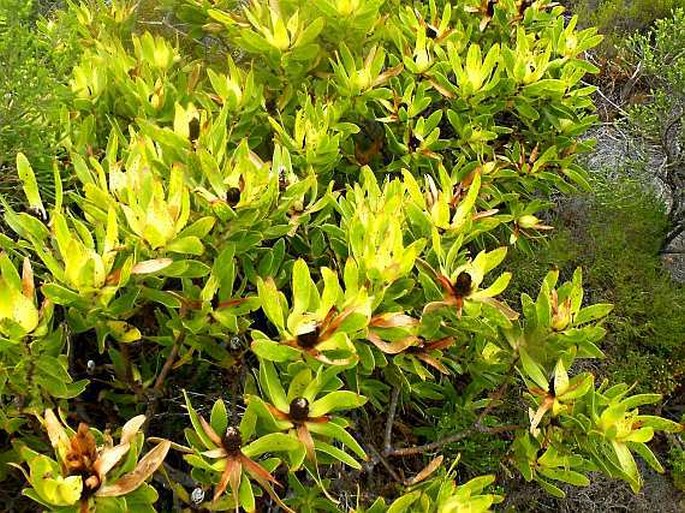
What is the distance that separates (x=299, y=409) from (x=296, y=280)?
269mm

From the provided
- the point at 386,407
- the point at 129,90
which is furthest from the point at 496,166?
the point at 129,90

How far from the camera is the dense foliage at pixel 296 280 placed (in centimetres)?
145

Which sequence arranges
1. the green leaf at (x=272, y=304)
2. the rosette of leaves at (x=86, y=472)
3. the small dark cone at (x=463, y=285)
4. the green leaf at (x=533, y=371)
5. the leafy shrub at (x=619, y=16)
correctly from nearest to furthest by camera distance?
the rosette of leaves at (x=86, y=472) → the green leaf at (x=272, y=304) → the small dark cone at (x=463, y=285) → the green leaf at (x=533, y=371) → the leafy shrub at (x=619, y=16)

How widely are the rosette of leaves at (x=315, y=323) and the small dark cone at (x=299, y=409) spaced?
0.09 meters

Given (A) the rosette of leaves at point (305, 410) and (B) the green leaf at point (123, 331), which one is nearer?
(A) the rosette of leaves at point (305, 410)

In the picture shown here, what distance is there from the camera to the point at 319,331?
1468 mm

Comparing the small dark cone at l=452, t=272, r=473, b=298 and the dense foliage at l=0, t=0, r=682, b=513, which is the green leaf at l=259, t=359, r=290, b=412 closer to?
the dense foliage at l=0, t=0, r=682, b=513

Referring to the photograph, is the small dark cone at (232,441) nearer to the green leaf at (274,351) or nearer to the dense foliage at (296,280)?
the dense foliage at (296,280)

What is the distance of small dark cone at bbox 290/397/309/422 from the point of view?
144 cm

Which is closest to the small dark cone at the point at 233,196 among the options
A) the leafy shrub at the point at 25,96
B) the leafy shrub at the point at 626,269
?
the leafy shrub at the point at 25,96

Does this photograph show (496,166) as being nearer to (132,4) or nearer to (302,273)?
(302,273)

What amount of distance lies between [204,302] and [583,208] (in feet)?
9.31

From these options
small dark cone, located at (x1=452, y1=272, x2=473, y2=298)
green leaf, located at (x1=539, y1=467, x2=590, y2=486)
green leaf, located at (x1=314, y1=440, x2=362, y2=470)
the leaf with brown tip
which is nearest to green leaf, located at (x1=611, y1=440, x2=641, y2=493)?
green leaf, located at (x1=539, y1=467, x2=590, y2=486)

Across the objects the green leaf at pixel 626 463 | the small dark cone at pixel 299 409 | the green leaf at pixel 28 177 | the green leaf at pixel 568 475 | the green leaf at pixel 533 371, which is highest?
the green leaf at pixel 28 177
